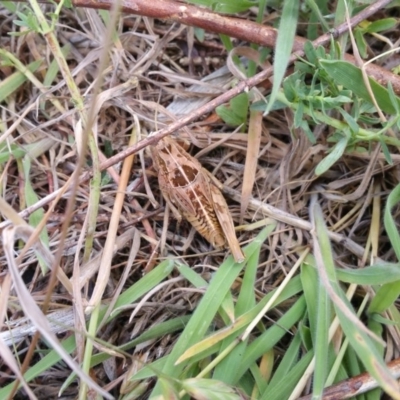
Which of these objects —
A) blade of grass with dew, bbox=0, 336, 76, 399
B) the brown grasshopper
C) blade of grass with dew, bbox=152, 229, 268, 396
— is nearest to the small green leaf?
the brown grasshopper

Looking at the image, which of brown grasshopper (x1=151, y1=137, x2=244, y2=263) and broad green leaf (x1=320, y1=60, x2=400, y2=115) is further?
brown grasshopper (x1=151, y1=137, x2=244, y2=263)

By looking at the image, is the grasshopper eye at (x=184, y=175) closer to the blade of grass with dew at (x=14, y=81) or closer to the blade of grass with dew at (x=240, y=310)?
the blade of grass with dew at (x=240, y=310)

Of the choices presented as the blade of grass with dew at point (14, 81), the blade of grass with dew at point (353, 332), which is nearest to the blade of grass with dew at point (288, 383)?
the blade of grass with dew at point (353, 332)

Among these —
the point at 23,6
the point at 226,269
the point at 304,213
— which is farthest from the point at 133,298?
the point at 23,6

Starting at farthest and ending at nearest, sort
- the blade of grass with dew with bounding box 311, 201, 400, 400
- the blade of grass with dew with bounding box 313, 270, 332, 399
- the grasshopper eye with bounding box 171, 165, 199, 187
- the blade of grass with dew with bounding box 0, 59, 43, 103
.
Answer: the blade of grass with dew with bounding box 0, 59, 43, 103 < the grasshopper eye with bounding box 171, 165, 199, 187 < the blade of grass with dew with bounding box 313, 270, 332, 399 < the blade of grass with dew with bounding box 311, 201, 400, 400

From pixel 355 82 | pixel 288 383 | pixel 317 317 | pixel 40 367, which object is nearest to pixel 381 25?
pixel 355 82

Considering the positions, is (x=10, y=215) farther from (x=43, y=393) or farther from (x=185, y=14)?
(x=185, y=14)

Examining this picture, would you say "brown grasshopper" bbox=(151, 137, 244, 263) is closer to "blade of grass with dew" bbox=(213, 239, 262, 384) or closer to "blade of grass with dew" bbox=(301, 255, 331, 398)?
"blade of grass with dew" bbox=(213, 239, 262, 384)
